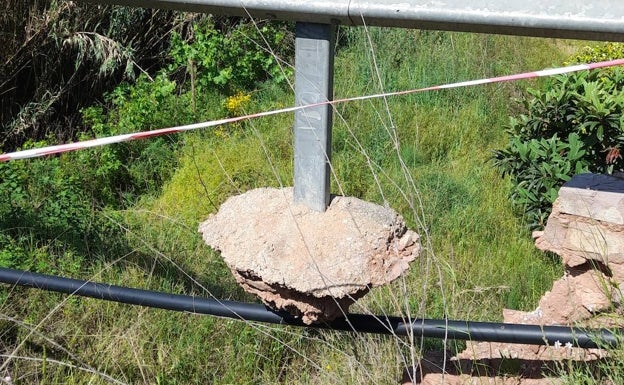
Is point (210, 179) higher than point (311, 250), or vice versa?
point (311, 250)

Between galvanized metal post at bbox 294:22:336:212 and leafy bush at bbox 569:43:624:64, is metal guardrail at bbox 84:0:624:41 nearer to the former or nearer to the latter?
galvanized metal post at bbox 294:22:336:212

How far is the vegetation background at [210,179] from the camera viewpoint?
10.9 ft

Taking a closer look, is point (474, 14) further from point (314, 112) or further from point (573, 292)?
point (573, 292)

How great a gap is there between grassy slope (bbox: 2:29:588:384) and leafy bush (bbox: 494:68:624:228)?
0.20 m

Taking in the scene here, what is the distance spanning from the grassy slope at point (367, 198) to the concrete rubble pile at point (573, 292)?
23 cm

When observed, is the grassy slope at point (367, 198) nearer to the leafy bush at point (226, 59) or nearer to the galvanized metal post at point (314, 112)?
the galvanized metal post at point (314, 112)

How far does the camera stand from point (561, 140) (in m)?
4.93

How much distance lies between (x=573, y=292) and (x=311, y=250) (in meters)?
1.25

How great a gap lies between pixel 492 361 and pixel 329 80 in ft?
4.30

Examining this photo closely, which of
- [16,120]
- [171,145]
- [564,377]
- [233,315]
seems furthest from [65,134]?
[564,377]

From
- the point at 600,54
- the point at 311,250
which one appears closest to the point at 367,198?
the point at 311,250

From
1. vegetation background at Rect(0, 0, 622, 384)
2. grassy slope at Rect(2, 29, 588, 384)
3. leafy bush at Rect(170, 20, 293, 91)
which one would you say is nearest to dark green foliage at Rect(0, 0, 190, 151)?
vegetation background at Rect(0, 0, 622, 384)

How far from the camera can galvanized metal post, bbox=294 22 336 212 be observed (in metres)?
2.36

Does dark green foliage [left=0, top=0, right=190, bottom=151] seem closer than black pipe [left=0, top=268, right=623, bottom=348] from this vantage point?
No
